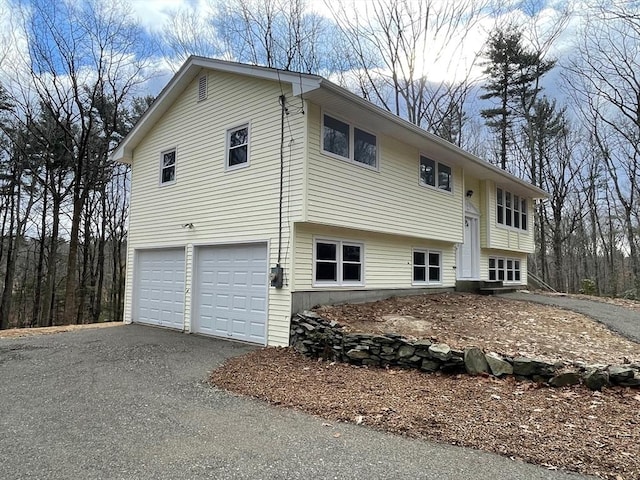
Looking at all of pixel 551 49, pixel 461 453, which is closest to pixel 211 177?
pixel 461 453

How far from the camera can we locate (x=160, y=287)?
11297mm

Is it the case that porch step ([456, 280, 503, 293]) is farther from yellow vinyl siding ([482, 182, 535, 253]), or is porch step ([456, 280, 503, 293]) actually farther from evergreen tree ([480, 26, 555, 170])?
evergreen tree ([480, 26, 555, 170])

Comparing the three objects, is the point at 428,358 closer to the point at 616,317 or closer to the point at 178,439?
the point at 178,439

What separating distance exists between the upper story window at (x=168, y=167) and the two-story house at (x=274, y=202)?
0.03 meters

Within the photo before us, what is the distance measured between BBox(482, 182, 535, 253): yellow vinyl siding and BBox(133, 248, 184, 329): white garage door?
10.7 m

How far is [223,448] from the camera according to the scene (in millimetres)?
3693

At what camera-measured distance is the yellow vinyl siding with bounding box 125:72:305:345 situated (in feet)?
27.6

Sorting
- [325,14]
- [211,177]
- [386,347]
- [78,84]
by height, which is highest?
[325,14]

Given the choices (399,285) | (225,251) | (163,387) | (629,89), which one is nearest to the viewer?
(163,387)

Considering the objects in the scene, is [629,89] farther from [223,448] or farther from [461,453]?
[223,448]

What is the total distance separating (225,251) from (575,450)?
25.4 ft

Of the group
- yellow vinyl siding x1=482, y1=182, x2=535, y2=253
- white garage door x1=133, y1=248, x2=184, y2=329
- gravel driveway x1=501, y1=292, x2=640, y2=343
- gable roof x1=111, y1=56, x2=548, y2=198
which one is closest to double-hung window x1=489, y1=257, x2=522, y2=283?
yellow vinyl siding x1=482, y1=182, x2=535, y2=253

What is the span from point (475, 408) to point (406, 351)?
6.30 feet

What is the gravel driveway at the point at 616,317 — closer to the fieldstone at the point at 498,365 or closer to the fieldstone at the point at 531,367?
the fieldstone at the point at 531,367
